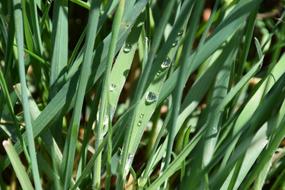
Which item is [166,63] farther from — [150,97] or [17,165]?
[17,165]

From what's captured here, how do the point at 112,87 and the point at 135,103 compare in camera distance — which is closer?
the point at 135,103

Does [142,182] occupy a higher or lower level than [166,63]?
lower

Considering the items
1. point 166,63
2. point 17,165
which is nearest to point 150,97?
point 166,63

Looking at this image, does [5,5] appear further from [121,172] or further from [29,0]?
[121,172]

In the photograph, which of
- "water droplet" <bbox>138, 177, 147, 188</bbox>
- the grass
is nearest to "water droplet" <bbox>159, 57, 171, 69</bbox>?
the grass

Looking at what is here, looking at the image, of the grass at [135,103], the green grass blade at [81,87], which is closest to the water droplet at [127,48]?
the grass at [135,103]

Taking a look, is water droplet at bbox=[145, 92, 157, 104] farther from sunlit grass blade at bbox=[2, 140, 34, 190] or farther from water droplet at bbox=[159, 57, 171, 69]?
sunlit grass blade at bbox=[2, 140, 34, 190]

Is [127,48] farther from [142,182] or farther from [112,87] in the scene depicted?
[142,182]

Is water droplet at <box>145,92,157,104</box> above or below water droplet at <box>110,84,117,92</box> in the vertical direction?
above

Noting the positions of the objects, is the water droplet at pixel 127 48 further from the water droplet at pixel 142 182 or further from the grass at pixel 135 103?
the water droplet at pixel 142 182

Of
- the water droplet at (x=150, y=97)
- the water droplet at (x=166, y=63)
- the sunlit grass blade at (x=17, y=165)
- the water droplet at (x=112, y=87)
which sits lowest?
the sunlit grass blade at (x=17, y=165)

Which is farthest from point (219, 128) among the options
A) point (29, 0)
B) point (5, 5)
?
point (5, 5)
